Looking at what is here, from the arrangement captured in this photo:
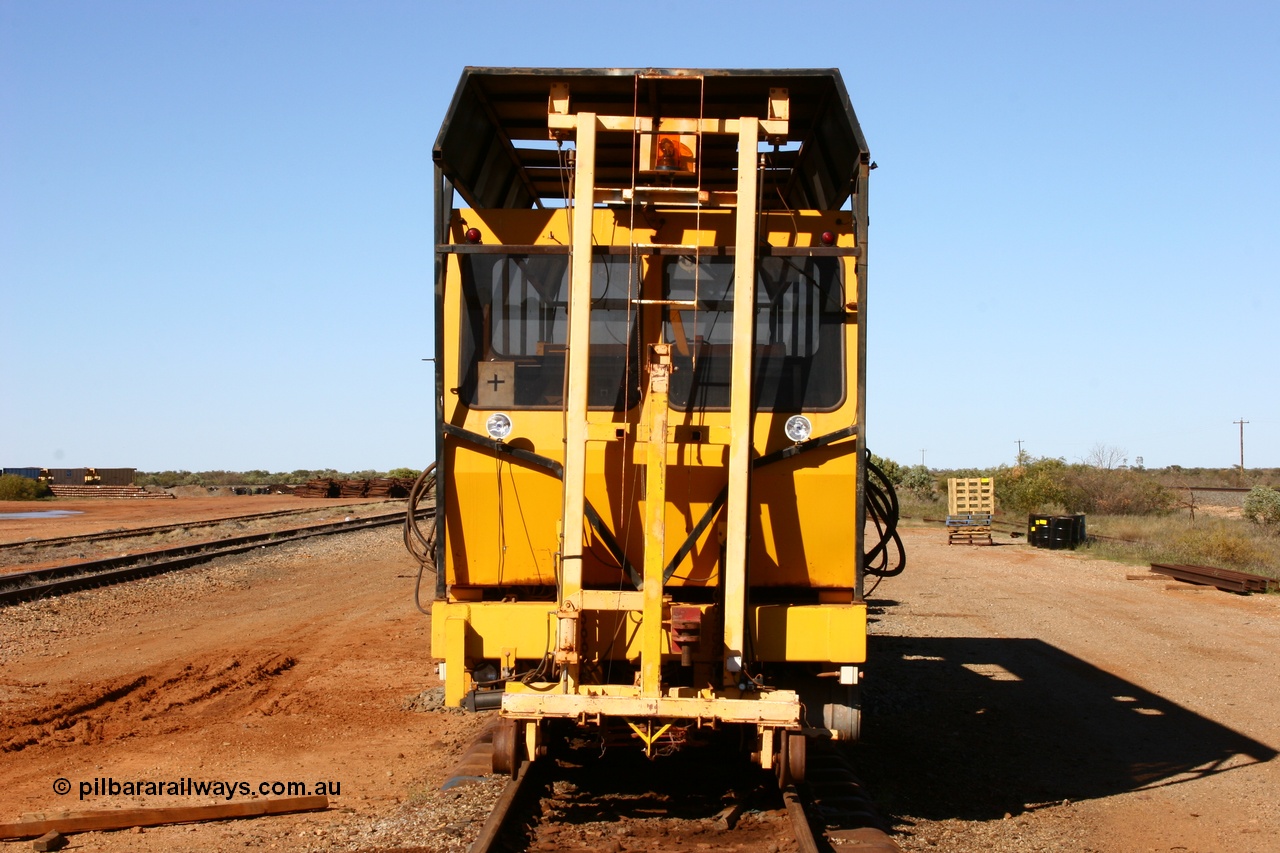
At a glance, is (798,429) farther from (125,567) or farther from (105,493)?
(105,493)

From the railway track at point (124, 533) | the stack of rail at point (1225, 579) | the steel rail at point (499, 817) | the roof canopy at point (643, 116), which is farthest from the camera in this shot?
the railway track at point (124, 533)

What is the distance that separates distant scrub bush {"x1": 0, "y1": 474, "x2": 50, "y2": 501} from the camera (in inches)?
2450

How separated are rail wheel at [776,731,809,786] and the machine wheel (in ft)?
4.26

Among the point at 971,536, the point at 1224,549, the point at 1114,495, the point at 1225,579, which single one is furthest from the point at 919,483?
the point at 1225,579

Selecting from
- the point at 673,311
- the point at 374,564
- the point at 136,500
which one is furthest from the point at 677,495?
the point at 136,500

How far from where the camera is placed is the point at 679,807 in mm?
A: 6363

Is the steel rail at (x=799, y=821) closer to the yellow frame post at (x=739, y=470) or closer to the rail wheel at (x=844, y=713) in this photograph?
the rail wheel at (x=844, y=713)

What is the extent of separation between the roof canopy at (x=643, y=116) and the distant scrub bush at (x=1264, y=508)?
30.0 meters

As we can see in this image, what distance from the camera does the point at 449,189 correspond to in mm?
6418

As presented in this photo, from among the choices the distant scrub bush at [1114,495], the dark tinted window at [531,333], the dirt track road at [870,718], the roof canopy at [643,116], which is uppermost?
the roof canopy at [643,116]

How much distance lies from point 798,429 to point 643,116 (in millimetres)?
2326

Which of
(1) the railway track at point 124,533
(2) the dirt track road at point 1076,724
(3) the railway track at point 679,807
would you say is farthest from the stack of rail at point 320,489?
(3) the railway track at point 679,807

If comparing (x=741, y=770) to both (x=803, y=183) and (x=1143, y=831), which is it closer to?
(x=1143, y=831)

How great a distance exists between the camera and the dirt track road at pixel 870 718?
6656 millimetres
